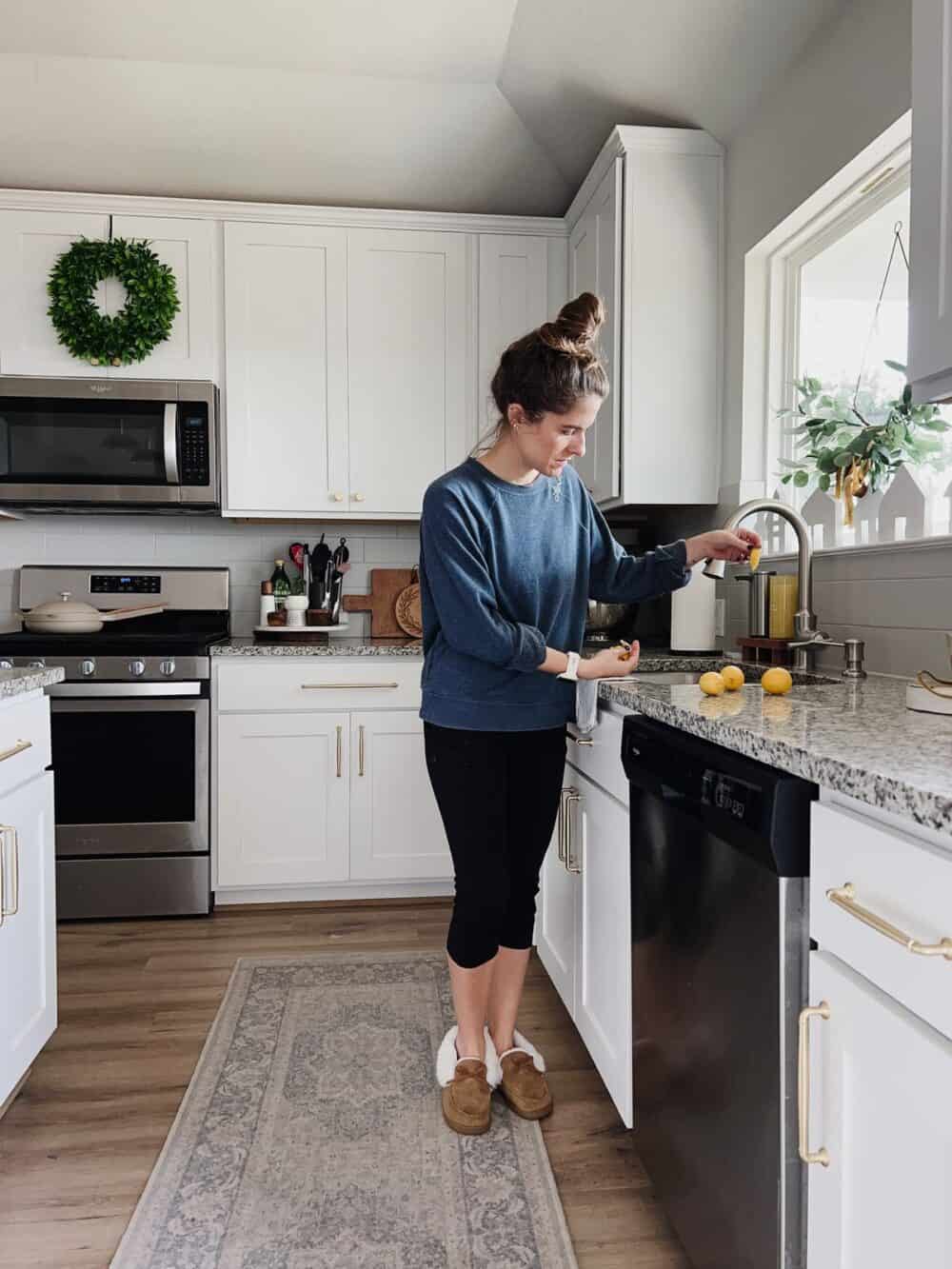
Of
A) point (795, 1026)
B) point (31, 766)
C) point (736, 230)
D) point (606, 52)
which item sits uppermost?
point (606, 52)

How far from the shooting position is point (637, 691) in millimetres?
1715

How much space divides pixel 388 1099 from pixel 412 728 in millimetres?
1398

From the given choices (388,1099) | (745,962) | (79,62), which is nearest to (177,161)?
(79,62)

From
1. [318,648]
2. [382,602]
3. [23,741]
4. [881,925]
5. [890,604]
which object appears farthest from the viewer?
[382,602]

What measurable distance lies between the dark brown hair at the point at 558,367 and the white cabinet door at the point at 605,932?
732 mm

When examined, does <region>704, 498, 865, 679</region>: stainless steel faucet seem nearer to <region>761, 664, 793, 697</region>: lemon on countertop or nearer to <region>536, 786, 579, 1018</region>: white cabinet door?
<region>761, 664, 793, 697</region>: lemon on countertop

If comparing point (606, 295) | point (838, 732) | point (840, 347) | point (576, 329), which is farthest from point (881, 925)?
point (606, 295)

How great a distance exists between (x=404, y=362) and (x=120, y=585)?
4.38 ft

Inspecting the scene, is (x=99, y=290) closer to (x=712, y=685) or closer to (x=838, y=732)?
(x=712, y=685)

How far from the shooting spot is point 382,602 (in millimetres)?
3760

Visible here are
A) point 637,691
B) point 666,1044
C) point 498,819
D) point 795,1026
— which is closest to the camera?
point 795,1026

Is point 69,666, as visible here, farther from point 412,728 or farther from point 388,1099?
point 388,1099

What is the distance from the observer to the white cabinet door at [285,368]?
3377mm

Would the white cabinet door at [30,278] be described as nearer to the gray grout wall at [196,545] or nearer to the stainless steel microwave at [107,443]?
the stainless steel microwave at [107,443]
